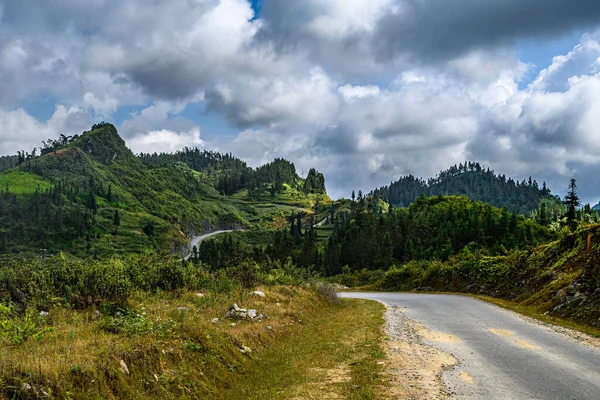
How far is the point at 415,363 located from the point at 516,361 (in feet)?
10.1

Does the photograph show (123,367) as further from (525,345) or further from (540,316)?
(540,316)

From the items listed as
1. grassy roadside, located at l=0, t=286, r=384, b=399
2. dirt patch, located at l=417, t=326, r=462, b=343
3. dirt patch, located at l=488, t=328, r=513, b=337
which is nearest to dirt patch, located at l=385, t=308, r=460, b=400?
dirt patch, located at l=417, t=326, r=462, b=343

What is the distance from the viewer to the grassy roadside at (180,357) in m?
8.17

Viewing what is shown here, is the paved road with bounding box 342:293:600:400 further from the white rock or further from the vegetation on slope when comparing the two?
the white rock

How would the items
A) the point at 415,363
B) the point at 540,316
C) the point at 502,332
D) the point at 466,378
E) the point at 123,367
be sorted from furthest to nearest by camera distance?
the point at 540,316 < the point at 502,332 < the point at 415,363 < the point at 466,378 < the point at 123,367

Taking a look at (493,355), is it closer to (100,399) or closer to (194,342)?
(194,342)

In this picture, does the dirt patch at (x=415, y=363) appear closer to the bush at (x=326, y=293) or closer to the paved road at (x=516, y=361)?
the paved road at (x=516, y=361)

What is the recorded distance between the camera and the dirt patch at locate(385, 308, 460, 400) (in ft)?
33.7

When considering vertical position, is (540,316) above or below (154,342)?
below

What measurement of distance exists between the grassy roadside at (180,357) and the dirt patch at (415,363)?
0.52m

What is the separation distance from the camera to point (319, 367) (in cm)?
1316

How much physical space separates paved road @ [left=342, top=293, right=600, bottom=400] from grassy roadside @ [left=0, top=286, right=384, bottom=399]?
2.63m

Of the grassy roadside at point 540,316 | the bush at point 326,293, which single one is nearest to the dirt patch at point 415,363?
the grassy roadside at point 540,316

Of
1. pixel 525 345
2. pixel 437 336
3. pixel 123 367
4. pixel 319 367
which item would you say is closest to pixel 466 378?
pixel 319 367
